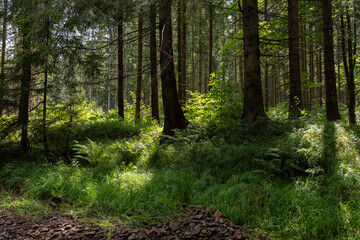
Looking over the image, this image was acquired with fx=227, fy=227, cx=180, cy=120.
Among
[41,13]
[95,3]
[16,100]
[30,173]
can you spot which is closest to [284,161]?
[30,173]

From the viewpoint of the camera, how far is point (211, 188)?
458 centimetres

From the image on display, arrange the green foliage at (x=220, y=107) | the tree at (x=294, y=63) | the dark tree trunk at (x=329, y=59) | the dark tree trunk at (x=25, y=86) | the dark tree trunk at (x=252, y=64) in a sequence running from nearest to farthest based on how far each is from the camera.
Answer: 1. the dark tree trunk at (x=25, y=86)
2. the dark tree trunk at (x=252, y=64)
3. the dark tree trunk at (x=329, y=59)
4. the green foliage at (x=220, y=107)
5. the tree at (x=294, y=63)

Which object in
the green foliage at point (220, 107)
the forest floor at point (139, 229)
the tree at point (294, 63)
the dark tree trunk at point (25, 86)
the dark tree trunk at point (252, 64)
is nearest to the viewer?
the forest floor at point (139, 229)

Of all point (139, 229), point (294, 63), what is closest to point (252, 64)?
point (294, 63)

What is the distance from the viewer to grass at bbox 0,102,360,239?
3459 millimetres

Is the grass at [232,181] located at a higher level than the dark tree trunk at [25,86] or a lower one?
lower

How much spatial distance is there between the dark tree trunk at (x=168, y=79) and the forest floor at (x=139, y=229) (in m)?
4.94

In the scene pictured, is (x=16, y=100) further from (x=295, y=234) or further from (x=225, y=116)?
(x=295, y=234)

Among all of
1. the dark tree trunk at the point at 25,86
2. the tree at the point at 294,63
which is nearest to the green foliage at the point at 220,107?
the tree at the point at 294,63

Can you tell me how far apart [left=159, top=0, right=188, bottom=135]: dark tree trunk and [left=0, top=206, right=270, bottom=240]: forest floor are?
4.94 meters

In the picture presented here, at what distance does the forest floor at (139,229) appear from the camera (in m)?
3.30

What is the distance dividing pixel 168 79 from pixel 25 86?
16.4 ft

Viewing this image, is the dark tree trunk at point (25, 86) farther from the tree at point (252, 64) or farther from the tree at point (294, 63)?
the tree at point (294, 63)

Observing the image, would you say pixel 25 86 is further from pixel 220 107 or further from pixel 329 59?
pixel 329 59
